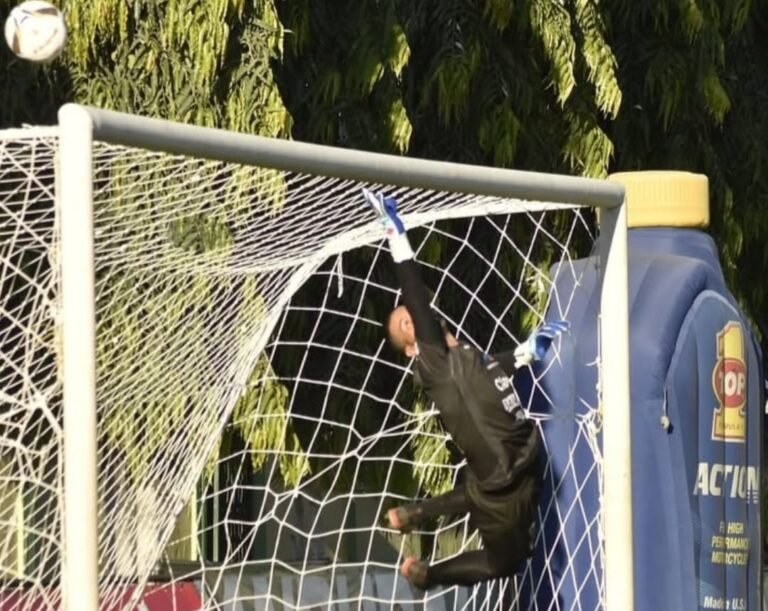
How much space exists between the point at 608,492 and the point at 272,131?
2.93 meters

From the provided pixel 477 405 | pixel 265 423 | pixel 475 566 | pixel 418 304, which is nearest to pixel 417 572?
pixel 475 566

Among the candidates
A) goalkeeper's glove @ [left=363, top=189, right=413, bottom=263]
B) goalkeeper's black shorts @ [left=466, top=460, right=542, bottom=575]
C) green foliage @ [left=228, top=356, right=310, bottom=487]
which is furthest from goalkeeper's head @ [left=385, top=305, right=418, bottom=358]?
green foliage @ [left=228, top=356, right=310, bottom=487]

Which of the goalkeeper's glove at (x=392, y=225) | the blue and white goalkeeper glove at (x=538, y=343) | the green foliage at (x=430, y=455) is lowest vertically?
the green foliage at (x=430, y=455)

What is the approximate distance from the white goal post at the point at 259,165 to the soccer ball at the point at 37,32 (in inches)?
26.9

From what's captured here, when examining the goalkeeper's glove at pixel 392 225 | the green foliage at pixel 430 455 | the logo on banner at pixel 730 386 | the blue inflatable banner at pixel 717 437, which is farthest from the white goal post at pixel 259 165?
the green foliage at pixel 430 455

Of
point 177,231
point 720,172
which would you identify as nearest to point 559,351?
point 177,231

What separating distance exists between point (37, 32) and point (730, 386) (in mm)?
2994

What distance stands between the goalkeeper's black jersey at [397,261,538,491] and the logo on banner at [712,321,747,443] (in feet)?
3.77

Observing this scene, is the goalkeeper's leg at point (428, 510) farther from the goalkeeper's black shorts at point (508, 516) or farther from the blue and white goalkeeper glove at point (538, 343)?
the blue and white goalkeeper glove at point (538, 343)

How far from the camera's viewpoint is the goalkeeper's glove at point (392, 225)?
646 cm

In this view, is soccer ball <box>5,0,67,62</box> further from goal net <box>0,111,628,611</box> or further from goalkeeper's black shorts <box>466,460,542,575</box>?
goalkeeper's black shorts <box>466,460,542,575</box>

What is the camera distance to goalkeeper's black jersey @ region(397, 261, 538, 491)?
6.80m

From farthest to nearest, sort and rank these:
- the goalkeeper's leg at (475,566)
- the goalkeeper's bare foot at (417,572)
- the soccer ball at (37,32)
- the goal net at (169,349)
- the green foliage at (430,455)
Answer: the green foliage at (430,455)
the goalkeeper's bare foot at (417,572)
the goalkeeper's leg at (475,566)
the goal net at (169,349)
the soccer ball at (37,32)

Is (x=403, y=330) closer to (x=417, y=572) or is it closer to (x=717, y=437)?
(x=417, y=572)
